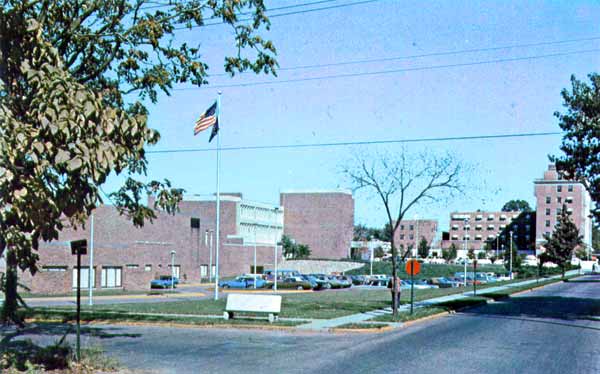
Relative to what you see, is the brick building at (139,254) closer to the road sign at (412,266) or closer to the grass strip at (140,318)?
the grass strip at (140,318)

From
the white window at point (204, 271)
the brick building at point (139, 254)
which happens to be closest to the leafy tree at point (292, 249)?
the brick building at point (139, 254)

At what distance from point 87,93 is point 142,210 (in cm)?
627

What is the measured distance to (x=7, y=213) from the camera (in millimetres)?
9094

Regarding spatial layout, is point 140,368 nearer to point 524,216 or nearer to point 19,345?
point 19,345

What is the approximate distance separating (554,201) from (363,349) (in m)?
131

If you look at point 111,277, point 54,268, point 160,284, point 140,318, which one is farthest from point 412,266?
point 160,284

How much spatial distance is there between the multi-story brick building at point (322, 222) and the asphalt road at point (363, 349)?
10909 centimetres

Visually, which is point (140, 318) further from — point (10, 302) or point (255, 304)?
point (10, 302)

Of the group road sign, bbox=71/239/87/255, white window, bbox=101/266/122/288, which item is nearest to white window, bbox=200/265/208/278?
white window, bbox=101/266/122/288

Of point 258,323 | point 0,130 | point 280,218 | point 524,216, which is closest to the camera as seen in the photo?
point 0,130

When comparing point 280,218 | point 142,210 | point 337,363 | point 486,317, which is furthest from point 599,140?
point 280,218

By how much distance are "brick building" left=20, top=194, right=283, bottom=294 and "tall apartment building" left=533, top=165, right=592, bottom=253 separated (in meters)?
65.9

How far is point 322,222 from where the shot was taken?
135 metres

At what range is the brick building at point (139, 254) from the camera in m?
51.9
